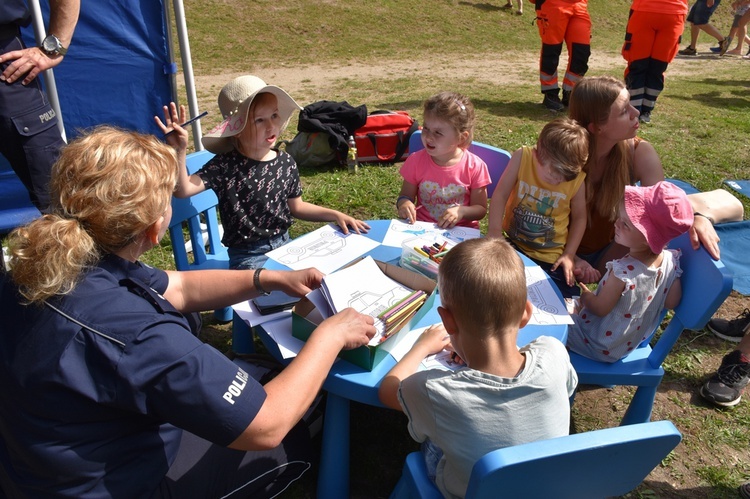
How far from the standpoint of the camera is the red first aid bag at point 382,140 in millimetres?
5789

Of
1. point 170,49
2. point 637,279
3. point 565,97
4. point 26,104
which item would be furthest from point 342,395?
point 565,97

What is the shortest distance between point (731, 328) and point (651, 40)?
4643 mm

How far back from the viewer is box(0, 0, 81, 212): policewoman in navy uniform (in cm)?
280

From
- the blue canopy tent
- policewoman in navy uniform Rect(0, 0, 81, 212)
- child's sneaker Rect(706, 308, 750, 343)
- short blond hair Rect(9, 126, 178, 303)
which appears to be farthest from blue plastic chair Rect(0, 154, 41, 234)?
child's sneaker Rect(706, 308, 750, 343)

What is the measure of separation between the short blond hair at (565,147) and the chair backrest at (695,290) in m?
0.60

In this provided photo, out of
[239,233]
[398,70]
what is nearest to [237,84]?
[239,233]

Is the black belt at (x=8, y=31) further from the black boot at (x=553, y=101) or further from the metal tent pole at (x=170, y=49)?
the black boot at (x=553, y=101)

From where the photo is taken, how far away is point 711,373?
3.21 metres

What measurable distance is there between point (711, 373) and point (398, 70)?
885cm

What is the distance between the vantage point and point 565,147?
2758mm

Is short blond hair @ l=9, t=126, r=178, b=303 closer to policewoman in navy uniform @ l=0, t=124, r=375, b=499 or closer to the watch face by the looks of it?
policewoman in navy uniform @ l=0, t=124, r=375, b=499

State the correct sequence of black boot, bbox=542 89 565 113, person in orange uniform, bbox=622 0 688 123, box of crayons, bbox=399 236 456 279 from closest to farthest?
box of crayons, bbox=399 236 456 279 < person in orange uniform, bbox=622 0 688 123 < black boot, bbox=542 89 565 113

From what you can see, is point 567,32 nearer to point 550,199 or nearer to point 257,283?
point 550,199

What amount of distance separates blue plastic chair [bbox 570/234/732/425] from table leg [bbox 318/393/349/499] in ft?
3.26
